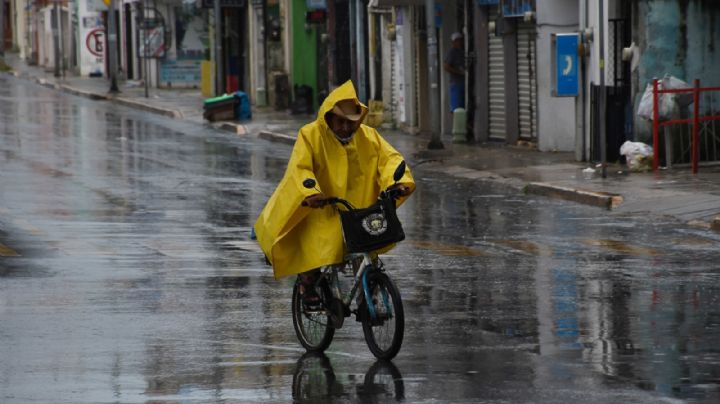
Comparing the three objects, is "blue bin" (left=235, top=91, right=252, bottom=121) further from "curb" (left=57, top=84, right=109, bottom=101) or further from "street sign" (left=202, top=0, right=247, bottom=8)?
"curb" (left=57, top=84, right=109, bottom=101)

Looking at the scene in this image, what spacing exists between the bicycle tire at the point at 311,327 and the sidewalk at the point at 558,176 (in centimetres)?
769

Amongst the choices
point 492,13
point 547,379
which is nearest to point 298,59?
point 492,13

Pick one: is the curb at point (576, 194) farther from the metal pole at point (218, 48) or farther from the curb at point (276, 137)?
the metal pole at point (218, 48)

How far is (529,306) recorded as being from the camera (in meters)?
11.9

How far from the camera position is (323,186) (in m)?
9.80

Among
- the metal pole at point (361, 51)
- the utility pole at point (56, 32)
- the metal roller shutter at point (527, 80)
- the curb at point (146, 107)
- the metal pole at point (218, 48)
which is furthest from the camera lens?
the utility pole at point (56, 32)

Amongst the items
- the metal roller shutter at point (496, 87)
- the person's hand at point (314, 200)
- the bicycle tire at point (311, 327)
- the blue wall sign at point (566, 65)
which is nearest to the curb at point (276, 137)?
the metal roller shutter at point (496, 87)

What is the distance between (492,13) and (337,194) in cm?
2193

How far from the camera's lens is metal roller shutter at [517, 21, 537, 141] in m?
29.3

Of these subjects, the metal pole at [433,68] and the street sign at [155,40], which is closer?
the metal pole at [433,68]

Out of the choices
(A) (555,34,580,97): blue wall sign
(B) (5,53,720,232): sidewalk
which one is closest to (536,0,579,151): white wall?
(B) (5,53,720,232): sidewalk

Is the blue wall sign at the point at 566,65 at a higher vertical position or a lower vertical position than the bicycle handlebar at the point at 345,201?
higher

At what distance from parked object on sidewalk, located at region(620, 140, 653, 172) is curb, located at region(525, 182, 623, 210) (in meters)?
1.84

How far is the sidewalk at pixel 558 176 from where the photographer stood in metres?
19.1
